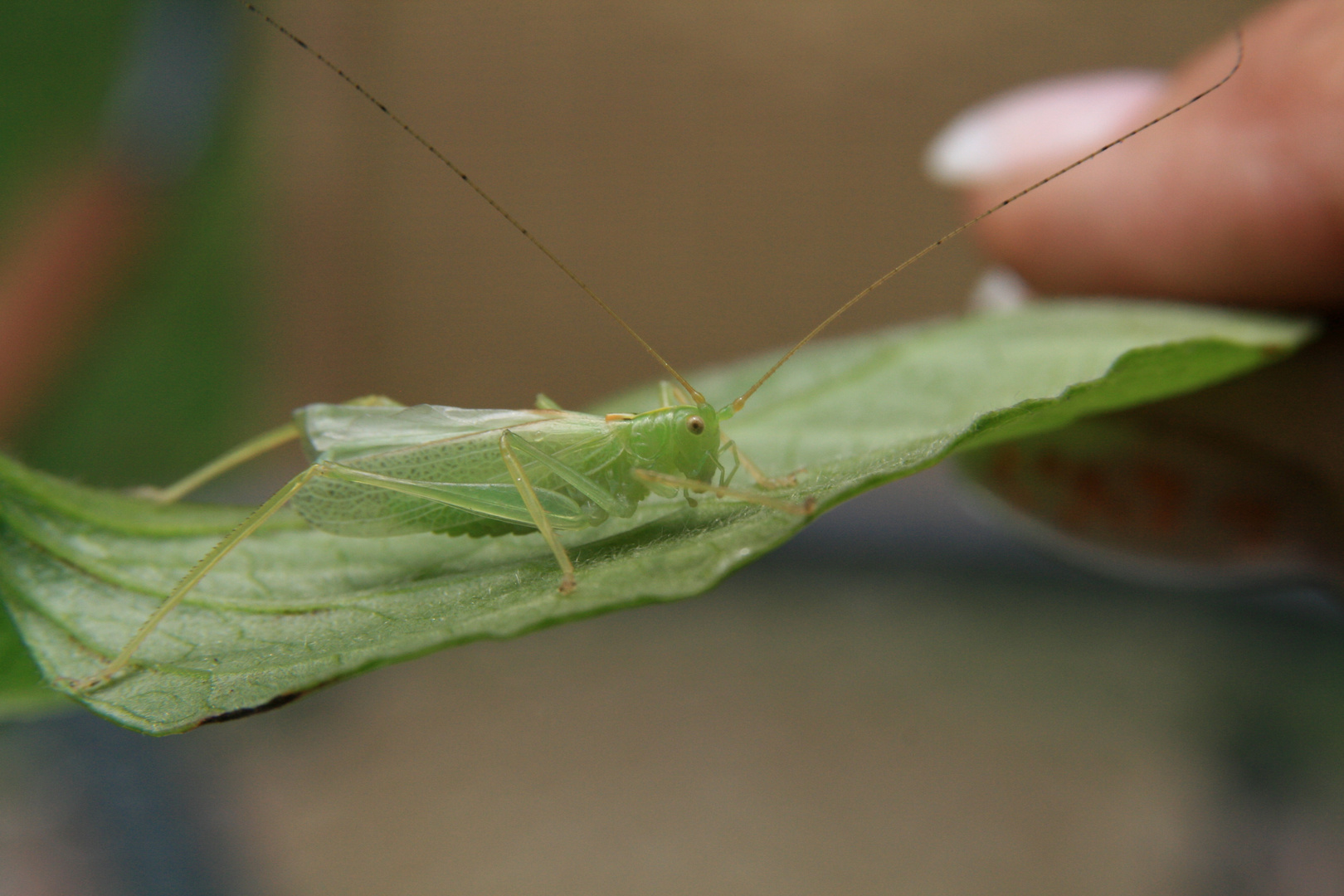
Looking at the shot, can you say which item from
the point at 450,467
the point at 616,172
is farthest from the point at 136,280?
the point at 616,172

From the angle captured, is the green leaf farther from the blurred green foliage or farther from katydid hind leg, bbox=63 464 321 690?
the blurred green foliage

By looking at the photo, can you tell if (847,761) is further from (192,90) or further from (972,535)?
(192,90)

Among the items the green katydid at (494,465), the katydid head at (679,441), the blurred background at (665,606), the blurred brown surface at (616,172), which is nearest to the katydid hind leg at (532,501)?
the green katydid at (494,465)

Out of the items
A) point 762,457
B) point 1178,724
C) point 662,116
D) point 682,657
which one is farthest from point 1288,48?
point 662,116

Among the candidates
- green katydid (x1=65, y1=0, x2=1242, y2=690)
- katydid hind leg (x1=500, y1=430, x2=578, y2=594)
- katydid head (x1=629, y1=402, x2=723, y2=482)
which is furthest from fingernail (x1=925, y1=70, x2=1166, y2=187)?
katydid hind leg (x1=500, y1=430, x2=578, y2=594)

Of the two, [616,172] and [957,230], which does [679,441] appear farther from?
[616,172]

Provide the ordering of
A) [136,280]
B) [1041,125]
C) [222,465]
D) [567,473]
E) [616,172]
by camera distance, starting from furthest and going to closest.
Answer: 1. [616,172]
2. [1041,125]
3. [136,280]
4. [222,465]
5. [567,473]
